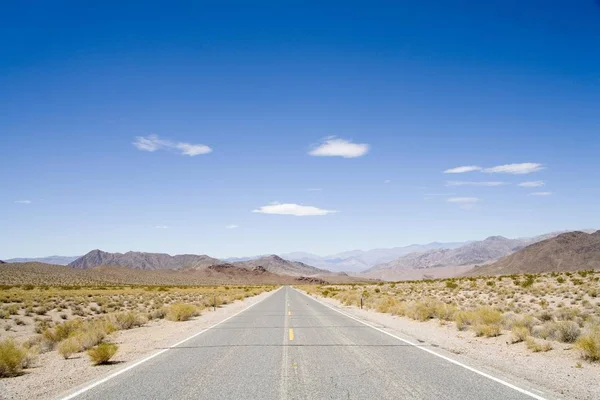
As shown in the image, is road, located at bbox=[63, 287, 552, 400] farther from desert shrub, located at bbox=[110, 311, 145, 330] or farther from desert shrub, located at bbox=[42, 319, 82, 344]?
desert shrub, located at bbox=[110, 311, 145, 330]

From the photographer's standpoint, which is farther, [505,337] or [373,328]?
[373,328]

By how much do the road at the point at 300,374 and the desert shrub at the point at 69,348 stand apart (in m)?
2.85

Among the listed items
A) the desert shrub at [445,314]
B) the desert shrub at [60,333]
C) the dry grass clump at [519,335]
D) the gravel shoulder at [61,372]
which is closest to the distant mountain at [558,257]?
the desert shrub at [445,314]

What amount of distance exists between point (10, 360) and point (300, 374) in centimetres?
652

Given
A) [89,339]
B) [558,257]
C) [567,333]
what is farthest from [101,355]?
[558,257]

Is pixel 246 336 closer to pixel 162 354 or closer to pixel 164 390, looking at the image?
pixel 162 354

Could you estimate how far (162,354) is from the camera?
10.7m

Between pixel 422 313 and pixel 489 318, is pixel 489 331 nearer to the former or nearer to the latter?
pixel 489 318

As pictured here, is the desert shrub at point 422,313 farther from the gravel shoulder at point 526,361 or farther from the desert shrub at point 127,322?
the desert shrub at point 127,322

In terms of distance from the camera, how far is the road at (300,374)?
6.64 metres

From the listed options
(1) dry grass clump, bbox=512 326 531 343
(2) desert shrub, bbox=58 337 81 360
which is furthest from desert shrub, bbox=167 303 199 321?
A: (1) dry grass clump, bbox=512 326 531 343

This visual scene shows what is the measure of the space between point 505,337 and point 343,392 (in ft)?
31.1

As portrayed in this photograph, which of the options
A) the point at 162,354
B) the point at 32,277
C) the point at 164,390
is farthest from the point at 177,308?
the point at 32,277

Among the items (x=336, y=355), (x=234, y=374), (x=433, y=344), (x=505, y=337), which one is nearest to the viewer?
(x=234, y=374)
